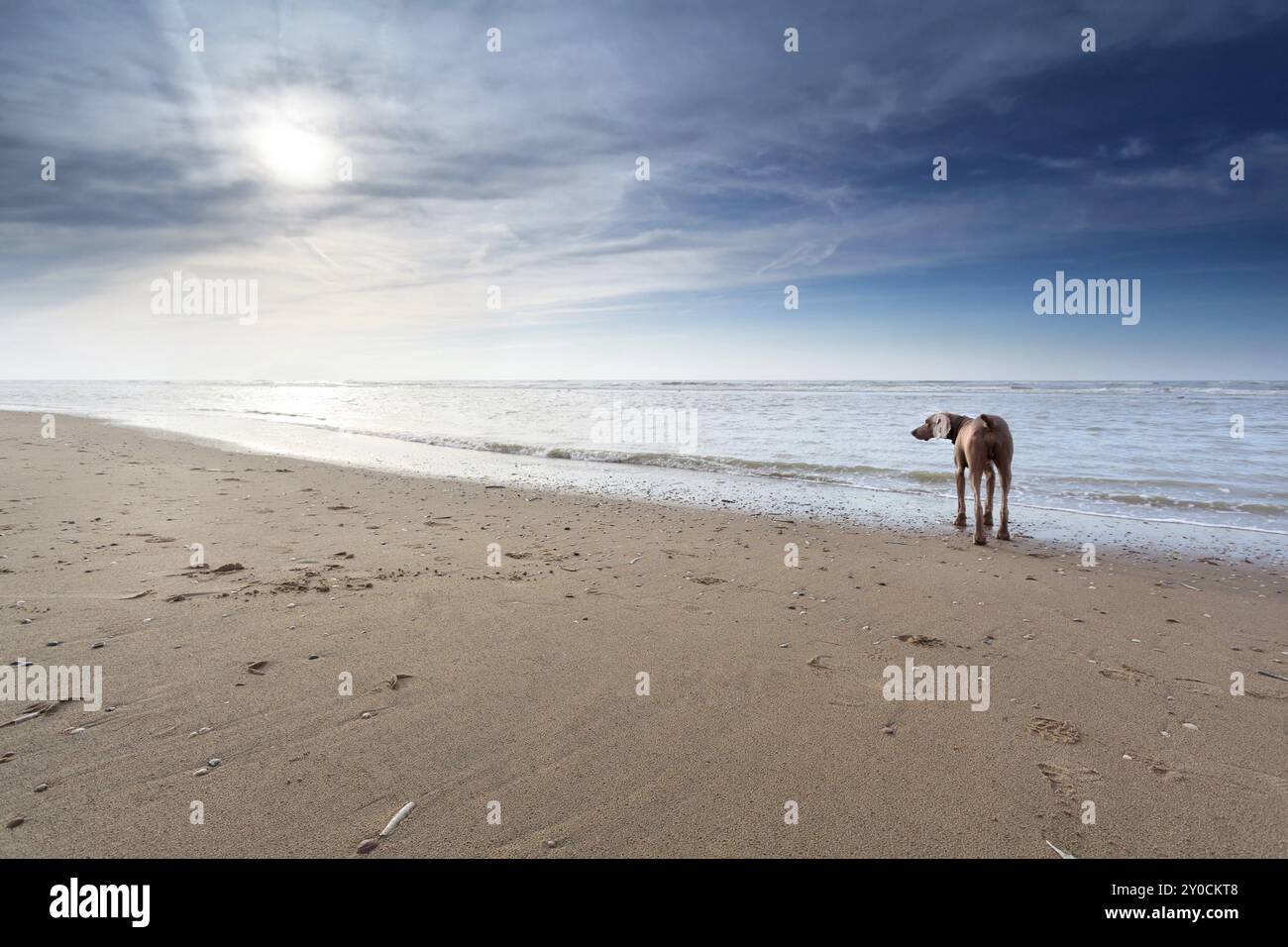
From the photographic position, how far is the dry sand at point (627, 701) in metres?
2.79

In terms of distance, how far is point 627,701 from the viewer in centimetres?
396

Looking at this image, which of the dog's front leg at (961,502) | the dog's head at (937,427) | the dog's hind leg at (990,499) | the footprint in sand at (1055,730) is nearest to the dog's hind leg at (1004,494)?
the dog's hind leg at (990,499)

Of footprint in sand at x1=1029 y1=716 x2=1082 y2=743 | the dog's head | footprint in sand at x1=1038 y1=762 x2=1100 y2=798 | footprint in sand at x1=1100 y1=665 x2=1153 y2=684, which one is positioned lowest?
footprint in sand at x1=1038 y1=762 x2=1100 y2=798

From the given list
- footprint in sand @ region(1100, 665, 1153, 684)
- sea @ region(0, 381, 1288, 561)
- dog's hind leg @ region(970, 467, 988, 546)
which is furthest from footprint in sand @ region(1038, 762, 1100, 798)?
sea @ region(0, 381, 1288, 561)

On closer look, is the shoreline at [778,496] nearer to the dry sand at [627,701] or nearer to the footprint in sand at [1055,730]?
the dry sand at [627,701]

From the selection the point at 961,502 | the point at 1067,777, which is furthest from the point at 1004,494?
the point at 1067,777

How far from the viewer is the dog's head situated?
9.10m

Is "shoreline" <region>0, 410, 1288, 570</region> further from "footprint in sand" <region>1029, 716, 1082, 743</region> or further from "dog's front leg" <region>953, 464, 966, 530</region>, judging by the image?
"footprint in sand" <region>1029, 716, 1082, 743</region>

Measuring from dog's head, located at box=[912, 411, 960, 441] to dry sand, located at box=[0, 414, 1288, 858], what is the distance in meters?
2.21

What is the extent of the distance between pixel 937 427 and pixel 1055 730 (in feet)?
21.0

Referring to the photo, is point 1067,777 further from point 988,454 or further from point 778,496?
point 778,496

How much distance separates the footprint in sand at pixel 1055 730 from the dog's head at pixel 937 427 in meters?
6.14

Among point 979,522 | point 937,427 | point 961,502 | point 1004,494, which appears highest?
point 937,427

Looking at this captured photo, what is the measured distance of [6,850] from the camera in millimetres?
2553
